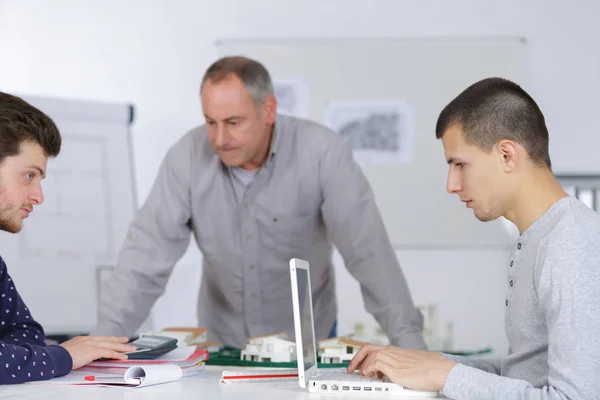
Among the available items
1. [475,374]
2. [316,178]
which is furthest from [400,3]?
[475,374]

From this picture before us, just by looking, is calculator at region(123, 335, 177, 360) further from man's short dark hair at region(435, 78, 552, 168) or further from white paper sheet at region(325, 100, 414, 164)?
white paper sheet at region(325, 100, 414, 164)

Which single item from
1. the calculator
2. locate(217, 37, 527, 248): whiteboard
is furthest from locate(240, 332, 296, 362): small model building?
locate(217, 37, 527, 248): whiteboard

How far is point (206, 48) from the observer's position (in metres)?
4.10

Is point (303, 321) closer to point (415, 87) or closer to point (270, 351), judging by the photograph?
point (270, 351)

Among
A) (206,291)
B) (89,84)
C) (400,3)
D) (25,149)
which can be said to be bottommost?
(206,291)

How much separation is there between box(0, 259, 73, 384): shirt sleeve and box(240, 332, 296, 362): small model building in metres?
0.47

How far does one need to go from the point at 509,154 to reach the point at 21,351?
974 millimetres

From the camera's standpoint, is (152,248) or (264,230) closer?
(152,248)

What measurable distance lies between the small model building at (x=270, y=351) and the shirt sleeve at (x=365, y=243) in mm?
400

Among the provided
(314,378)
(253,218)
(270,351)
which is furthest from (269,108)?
(314,378)

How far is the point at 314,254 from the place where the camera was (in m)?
2.58

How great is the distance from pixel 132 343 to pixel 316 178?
35.9 inches

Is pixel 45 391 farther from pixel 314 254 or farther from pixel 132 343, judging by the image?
pixel 314 254

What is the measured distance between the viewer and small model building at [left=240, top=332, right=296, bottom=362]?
1.84 meters
